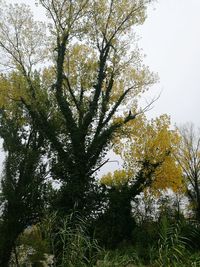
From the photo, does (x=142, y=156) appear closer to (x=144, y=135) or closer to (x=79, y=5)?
(x=144, y=135)

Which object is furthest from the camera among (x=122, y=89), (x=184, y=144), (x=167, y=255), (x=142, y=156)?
(x=184, y=144)

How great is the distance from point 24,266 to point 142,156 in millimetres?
8738

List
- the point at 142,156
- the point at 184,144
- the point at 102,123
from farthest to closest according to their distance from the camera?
the point at 184,144
the point at 142,156
the point at 102,123

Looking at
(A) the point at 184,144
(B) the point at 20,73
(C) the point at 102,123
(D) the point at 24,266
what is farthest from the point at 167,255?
(A) the point at 184,144

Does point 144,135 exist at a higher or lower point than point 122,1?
lower

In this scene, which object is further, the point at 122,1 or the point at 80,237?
the point at 122,1

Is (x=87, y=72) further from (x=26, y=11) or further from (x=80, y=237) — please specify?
(x=80, y=237)

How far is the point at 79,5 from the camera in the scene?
16891mm

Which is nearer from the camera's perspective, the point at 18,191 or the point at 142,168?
the point at 18,191

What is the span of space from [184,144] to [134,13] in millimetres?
15631

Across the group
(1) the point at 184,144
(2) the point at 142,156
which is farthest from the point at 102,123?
(1) the point at 184,144

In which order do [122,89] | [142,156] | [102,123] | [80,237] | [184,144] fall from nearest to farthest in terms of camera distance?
[80,237], [102,123], [122,89], [142,156], [184,144]

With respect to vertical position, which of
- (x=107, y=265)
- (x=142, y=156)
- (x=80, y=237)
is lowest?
(x=107, y=265)

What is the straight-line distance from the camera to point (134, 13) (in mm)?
17766
